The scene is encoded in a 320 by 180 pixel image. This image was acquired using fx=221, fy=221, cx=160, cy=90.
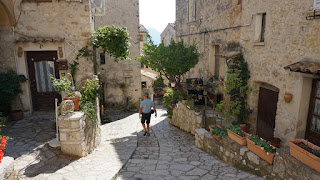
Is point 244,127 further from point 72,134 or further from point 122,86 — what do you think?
point 122,86

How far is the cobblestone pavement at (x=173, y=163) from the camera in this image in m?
4.76

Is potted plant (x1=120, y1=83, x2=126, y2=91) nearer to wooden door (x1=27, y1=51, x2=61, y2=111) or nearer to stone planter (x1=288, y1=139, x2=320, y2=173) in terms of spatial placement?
wooden door (x1=27, y1=51, x2=61, y2=111)

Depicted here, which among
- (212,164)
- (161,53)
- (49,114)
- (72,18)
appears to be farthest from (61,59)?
(212,164)

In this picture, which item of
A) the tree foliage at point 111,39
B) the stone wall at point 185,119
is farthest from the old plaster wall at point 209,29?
the tree foliage at point 111,39

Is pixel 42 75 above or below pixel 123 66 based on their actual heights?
below

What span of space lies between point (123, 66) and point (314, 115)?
12405 mm

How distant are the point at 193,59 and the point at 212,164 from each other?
5558 mm

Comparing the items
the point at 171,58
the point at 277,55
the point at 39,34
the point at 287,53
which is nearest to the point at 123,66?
the point at 171,58

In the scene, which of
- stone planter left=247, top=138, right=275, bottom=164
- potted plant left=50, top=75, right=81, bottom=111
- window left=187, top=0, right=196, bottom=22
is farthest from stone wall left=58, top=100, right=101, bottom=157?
window left=187, top=0, right=196, bottom=22

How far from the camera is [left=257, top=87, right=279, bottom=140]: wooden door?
6.78 m

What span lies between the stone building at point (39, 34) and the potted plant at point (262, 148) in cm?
585

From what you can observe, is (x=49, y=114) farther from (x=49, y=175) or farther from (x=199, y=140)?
(x=199, y=140)

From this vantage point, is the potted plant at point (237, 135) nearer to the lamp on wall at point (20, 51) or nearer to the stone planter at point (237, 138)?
the stone planter at point (237, 138)

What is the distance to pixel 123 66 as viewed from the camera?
51.7 ft
